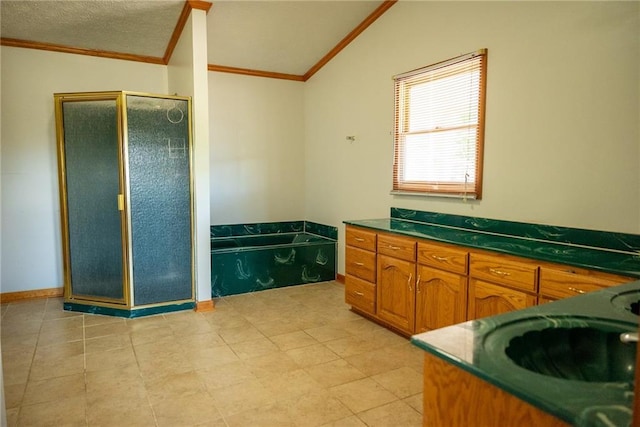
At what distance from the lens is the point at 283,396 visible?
2398mm

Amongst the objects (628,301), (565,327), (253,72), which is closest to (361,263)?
(628,301)

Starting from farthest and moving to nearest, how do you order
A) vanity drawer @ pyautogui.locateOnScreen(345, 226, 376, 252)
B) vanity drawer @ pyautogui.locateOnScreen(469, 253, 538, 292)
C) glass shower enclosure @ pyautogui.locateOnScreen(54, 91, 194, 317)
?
glass shower enclosure @ pyautogui.locateOnScreen(54, 91, 194, 317)
vanity drawer @ pyautogui.locateOnScreen(345, 226, 376, 252)
vanity drawer @ pyautogui.locateOnScreen(469, 253, 538, 292)

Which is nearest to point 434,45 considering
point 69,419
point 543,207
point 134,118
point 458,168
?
point 458,168

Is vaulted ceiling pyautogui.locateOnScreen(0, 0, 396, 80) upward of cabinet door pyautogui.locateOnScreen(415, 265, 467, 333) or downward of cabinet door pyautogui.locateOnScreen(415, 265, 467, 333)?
upward

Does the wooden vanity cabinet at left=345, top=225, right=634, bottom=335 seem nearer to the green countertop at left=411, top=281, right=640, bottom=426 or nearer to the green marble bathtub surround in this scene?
the green countertop at left=411, top=281, right=640, bottom=426

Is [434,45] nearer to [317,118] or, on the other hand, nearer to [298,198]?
[317,118]

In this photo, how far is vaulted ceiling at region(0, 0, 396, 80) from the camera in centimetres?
359

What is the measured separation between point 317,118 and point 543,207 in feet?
10.3

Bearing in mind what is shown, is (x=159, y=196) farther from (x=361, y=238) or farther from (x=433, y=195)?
(x=433, y=195)

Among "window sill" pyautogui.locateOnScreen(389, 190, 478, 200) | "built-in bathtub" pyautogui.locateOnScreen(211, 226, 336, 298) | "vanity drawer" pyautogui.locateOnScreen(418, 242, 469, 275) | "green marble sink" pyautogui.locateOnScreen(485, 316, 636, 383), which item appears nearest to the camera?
"green marble sink" pyautogui.locateOnScreen(485, 316, 636, 383)

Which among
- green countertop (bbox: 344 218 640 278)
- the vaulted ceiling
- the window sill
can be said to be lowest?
green countertop (bbox: 344 218 640 278)

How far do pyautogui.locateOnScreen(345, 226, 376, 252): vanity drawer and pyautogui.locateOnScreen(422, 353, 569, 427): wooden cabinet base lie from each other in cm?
248

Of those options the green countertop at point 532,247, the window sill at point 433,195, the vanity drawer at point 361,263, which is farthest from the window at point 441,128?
the vanity drawer at point 361,263

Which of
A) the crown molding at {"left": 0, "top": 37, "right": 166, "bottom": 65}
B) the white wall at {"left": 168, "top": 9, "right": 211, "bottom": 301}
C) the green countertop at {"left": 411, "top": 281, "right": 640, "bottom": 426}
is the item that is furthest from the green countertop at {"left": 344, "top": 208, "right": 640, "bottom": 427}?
the crown molding at {"left": 0, "top": 37, "right": 166, "bottom": 65}
